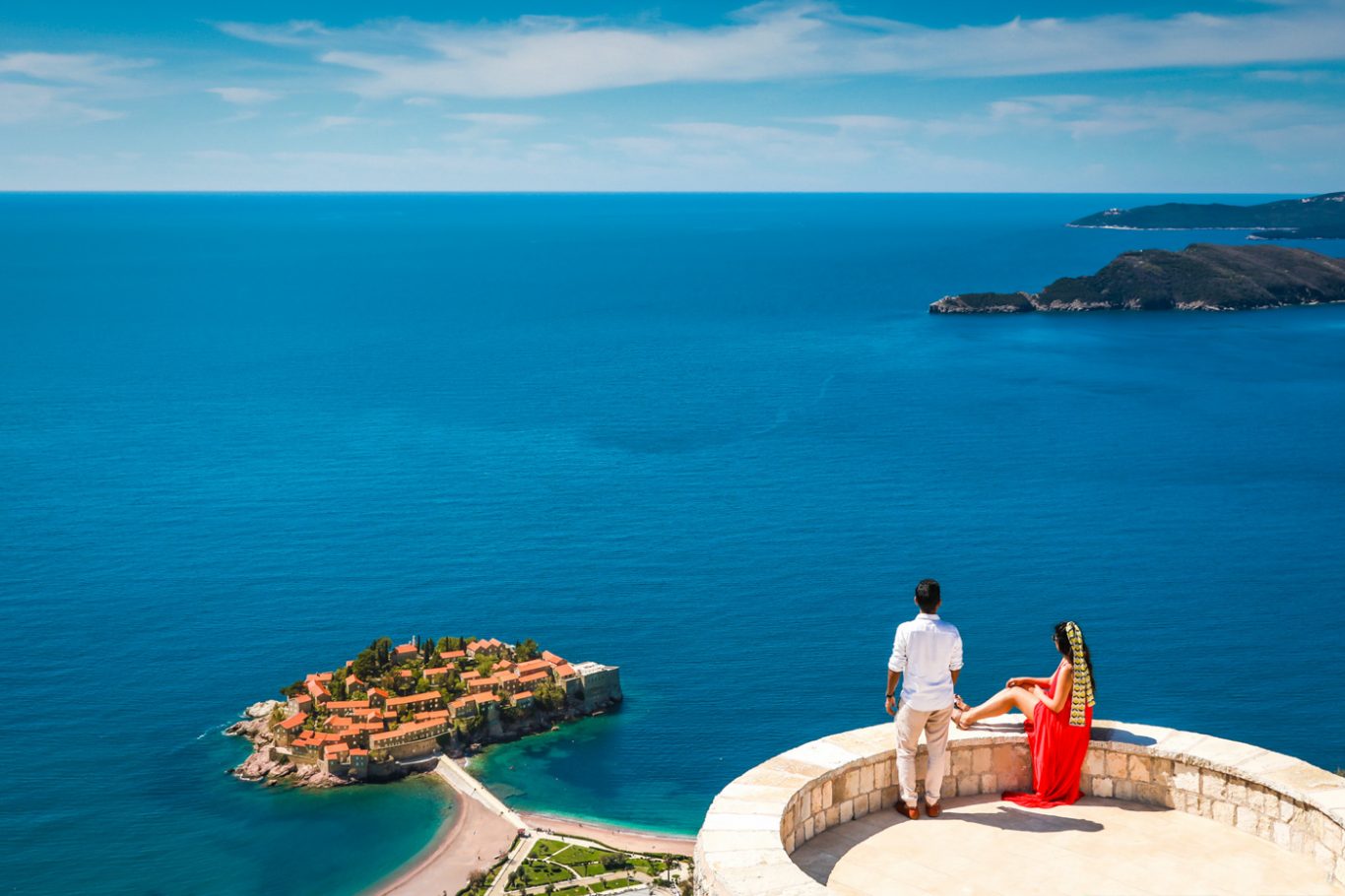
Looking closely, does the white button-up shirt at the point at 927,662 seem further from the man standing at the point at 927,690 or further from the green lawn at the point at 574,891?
the green lawn at the point at 574,891

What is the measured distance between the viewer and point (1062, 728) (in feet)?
32.0

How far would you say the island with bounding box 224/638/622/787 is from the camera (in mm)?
48000

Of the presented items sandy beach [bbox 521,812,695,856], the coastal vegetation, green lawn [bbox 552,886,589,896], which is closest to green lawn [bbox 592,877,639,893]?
the coastal vegetation

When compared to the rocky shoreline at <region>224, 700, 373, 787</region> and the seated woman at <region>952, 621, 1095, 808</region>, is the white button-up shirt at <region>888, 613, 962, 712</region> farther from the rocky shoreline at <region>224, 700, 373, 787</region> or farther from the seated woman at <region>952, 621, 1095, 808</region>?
the rocky shoreline at <region>224, 700, 373, 787</region>

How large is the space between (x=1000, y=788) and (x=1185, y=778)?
1.34m

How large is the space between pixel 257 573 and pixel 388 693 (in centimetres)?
1513

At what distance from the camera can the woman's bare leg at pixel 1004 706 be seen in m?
10.1

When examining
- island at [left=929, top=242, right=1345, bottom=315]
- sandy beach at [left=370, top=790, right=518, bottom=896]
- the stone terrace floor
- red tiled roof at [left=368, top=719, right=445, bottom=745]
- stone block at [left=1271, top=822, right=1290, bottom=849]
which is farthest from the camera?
island at [left=929, top=242, right=1345, bottom=315]

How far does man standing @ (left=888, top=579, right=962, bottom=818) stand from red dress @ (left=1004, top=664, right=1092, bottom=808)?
0.77m

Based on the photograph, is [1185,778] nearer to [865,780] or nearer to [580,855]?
[865,780]

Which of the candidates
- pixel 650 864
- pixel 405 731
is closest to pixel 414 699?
pixel 405 731

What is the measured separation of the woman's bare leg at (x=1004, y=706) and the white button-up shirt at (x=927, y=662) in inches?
29.3

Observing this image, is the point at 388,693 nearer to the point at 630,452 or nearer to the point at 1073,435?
the point at 630,452

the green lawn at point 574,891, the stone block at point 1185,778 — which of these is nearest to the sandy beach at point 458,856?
the green lawn at point 574,891
